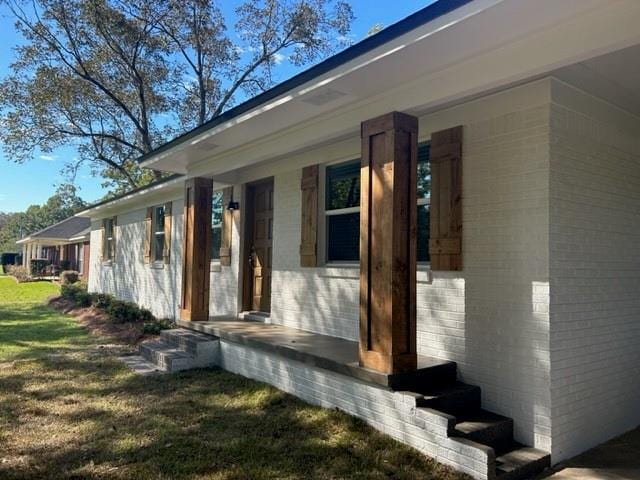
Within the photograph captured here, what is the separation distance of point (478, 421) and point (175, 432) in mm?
2481

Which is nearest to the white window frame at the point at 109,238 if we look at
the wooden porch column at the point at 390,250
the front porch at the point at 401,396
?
the front porch at the point at 401,396

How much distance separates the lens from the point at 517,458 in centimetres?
336

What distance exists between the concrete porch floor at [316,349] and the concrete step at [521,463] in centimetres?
77

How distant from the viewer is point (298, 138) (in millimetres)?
5133

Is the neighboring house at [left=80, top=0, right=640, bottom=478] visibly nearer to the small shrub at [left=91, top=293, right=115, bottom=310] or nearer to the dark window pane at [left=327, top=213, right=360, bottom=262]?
the dark window pane at [left=327, top=213, right=360, bottom=262]

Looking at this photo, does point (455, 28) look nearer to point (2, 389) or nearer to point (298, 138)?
point (298, 138)

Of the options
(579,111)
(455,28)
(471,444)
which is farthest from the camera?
(579,111)

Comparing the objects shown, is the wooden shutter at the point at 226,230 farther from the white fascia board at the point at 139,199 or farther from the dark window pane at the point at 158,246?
the dark window pane at the point at 158,246

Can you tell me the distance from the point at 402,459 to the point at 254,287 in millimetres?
4453

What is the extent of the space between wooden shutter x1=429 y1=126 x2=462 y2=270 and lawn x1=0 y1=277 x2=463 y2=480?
166 cm

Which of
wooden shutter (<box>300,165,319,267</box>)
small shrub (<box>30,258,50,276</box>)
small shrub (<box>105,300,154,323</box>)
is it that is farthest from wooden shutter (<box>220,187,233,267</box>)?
small shrub (<box>30,258,50,276</box>)

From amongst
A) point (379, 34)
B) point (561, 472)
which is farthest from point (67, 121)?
point (561, 472)

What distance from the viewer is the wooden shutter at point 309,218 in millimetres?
5926

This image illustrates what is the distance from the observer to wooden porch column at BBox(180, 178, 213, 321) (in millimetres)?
6891
